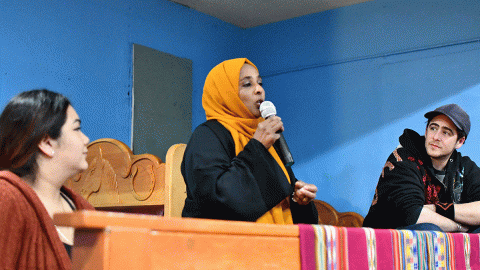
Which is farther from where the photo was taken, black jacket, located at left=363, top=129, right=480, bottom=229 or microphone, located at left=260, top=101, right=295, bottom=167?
black jacket, located at left=363, top=129, right=480, bottom=229

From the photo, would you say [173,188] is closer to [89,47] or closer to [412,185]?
[412,185]

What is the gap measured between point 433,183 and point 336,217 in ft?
3.99

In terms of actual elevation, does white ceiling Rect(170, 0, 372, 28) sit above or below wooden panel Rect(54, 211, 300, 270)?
above

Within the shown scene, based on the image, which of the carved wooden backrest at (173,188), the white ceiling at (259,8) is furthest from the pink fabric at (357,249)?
the white ceiling at (259,8)

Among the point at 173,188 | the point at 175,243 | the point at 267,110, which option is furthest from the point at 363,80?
the point at 175,243

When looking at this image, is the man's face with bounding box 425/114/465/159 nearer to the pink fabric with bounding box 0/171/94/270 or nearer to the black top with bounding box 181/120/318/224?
the black top with bounding box 181/120/318/224

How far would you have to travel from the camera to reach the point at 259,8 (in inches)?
156

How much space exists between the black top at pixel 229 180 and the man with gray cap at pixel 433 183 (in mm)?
912

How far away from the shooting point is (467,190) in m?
2.40

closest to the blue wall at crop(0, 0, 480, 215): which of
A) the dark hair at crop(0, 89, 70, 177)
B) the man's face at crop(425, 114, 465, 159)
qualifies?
the man's face at crop(425, 114, 465, 159)

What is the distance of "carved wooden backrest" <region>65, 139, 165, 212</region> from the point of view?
99.0 inches

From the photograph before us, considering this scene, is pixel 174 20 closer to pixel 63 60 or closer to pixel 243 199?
pixel 63 60

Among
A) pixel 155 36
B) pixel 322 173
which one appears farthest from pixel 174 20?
pixel 322 173

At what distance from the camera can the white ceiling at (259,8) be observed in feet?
12.6
